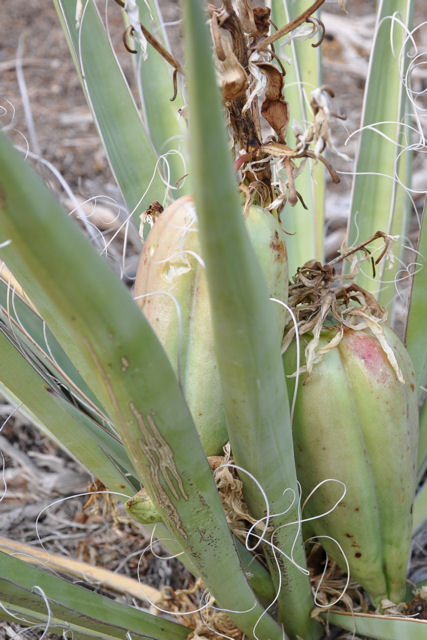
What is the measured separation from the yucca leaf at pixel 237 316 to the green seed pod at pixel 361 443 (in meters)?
0.06

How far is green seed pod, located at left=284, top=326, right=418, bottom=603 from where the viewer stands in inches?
26.0

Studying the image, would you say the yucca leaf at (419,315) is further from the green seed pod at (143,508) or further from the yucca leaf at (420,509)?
the green seed pod at (143,508)

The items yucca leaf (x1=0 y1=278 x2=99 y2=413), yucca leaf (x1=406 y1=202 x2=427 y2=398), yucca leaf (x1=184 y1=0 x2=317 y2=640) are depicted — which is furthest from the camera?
yucca leaf (x1=406 y1=202 x2=427 y2=398)

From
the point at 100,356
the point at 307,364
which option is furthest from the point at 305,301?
the point at 100,356

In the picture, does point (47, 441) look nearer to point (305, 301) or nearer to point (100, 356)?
point (305, 301)

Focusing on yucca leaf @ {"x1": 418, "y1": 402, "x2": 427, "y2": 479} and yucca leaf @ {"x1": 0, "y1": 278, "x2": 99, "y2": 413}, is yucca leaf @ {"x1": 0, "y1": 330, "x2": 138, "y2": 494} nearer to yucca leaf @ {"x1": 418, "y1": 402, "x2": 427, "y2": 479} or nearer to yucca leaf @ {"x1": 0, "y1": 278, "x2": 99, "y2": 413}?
yucca leaf @ {"x1": 0, "y1": 278, "x2": 99, "y2": 413}

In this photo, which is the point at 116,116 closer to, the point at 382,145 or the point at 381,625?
the point at 382,145

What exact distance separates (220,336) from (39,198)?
0.16 meters

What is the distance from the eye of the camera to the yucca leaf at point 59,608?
0.67 metres

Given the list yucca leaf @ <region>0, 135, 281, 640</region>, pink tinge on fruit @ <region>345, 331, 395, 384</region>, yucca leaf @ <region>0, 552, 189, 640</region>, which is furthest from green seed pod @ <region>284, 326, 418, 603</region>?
yucca leaf @ <region>0, 552, 189, 640</region>

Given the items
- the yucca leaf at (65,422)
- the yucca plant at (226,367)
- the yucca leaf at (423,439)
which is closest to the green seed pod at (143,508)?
the yucca plant at (226,367)

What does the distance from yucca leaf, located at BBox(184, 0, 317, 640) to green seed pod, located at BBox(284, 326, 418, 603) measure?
58mm

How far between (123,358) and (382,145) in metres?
0.70

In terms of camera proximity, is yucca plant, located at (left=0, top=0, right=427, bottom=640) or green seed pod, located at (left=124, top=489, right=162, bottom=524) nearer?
yucca plant, located at (left=0, top=0, right=427, bottom=640)
